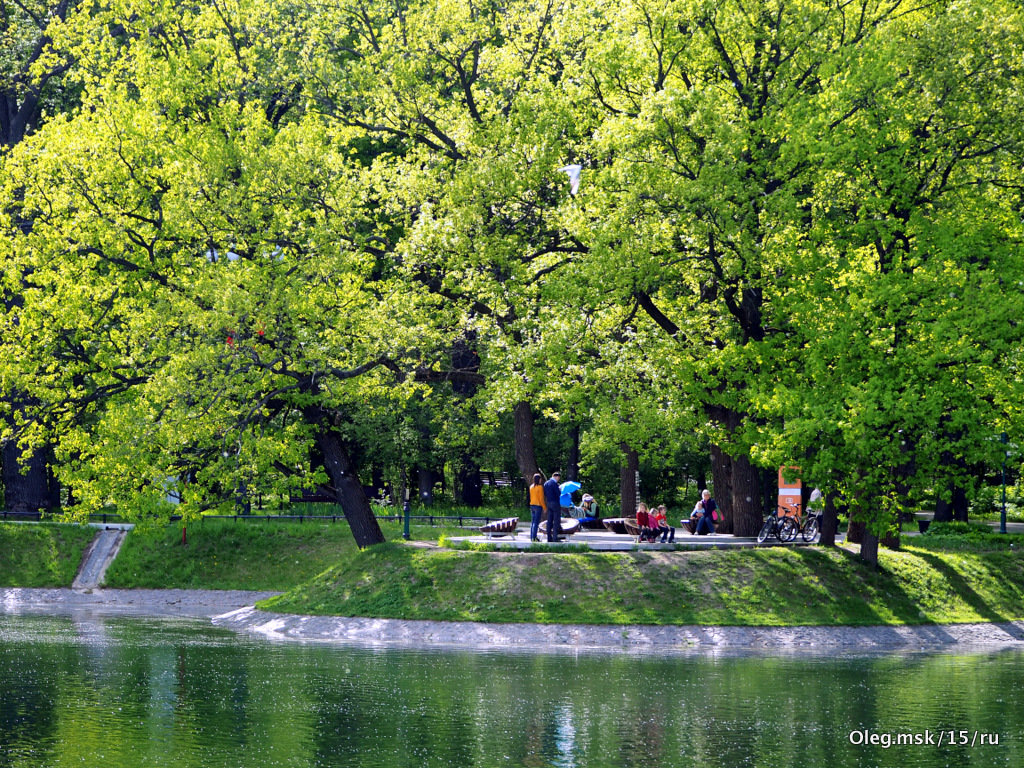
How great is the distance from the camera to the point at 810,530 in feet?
120

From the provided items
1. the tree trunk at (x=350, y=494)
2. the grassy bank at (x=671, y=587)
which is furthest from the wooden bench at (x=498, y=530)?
the tree trunk at (x=350, y=494)

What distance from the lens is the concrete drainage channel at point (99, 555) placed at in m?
43.1

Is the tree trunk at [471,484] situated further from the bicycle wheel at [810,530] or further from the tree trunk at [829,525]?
the tree trunk at [829,525]

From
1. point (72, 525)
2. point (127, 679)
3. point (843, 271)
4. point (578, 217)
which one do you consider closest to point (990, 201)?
point (843, 271)

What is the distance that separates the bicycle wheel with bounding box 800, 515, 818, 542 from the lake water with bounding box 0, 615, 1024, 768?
31.0 ft

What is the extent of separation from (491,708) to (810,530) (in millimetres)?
20377

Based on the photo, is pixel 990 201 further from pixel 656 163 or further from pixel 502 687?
pixel 502 687

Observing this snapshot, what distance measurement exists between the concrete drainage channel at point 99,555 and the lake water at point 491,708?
16.7m

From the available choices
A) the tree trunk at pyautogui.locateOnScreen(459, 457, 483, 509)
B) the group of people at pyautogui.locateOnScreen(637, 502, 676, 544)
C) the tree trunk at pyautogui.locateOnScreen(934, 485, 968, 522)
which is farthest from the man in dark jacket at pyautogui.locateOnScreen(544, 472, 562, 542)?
the tree trunk at pyautogui.locateOnScreen(459, 457, 483, 509)

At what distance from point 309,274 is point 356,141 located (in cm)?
1567

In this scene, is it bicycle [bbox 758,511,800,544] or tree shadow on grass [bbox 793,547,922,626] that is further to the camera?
bicycle [bbox 758,511,800,544]

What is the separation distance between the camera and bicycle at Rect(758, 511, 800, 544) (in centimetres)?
3519

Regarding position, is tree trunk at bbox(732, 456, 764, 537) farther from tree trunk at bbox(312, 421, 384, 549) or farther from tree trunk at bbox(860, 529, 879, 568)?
tree trunk at bbox(312, 421, 384, 549)

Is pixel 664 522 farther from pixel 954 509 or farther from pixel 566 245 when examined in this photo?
pixel 954 509
